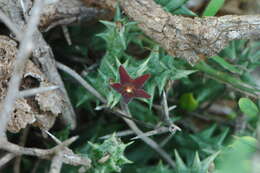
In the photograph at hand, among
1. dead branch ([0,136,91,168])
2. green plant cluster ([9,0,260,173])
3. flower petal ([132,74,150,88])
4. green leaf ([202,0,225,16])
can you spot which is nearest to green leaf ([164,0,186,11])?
green plant cluster ([9,0,260,173])

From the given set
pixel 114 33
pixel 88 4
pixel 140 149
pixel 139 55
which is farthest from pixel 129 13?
pixel 140 149

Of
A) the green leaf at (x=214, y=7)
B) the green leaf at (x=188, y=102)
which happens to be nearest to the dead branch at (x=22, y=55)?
the green leaf at (x=214, y=7)

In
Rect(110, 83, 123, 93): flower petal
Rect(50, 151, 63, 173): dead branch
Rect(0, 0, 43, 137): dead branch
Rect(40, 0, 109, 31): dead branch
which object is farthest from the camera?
Rect(40, 0, 109, 31): dead branch

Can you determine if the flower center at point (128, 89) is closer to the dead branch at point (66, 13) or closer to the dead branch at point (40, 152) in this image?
the dead branch at point (40, 152)

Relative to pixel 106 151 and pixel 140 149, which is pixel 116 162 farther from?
pixel 140 149

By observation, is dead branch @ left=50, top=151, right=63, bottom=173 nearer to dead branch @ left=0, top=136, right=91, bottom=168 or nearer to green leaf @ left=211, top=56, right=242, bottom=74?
dead branch @ left=0, top=136, right=91, bottom=168

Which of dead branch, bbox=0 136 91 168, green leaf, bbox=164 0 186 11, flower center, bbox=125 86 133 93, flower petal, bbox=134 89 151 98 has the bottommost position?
dead branch, bbox=0 136 91 168

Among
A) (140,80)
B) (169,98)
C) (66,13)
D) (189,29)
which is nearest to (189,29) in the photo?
(189,29)

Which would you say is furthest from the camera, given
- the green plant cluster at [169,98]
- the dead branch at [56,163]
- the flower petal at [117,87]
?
the green plant cluster at [169,98]
